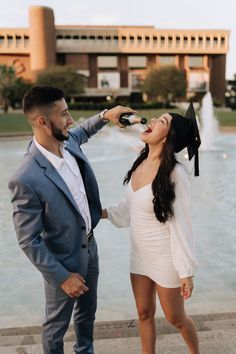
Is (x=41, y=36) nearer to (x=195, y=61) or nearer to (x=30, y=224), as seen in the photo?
(x=195, y=61)

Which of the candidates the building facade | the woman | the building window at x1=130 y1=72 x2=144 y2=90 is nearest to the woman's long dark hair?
the woman

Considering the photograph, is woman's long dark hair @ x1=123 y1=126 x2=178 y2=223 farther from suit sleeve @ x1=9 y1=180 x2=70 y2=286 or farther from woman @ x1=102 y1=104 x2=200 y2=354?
suit sleeve @ x1=9 y1=180 x2=70 y2=286

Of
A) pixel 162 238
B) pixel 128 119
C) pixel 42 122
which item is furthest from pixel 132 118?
pixel 162 238

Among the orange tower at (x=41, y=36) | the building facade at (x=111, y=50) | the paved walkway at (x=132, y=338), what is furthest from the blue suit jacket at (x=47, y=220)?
the orange tower at (x=41, y=36)

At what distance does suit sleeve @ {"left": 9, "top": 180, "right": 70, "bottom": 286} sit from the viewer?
7.55 ft

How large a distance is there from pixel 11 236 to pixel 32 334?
3.48 metres

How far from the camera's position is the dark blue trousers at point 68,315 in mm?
2584

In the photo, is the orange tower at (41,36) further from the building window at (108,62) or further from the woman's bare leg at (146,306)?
the woman's bare leg at (146,306)

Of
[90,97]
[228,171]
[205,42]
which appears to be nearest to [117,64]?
[90,97]

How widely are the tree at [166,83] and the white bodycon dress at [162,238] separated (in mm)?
64171

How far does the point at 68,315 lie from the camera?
263 cm

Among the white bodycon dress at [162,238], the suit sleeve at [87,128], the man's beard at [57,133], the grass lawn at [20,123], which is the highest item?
the man's beard at [57,133]

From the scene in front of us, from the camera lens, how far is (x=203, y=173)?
38.7 feet

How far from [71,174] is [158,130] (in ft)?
1.97
